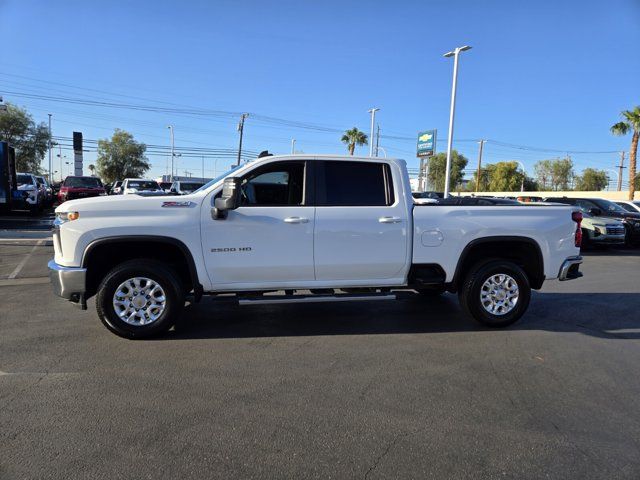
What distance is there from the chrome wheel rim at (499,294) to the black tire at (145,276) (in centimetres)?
A: 364

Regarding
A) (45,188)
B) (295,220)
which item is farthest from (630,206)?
(45,188)

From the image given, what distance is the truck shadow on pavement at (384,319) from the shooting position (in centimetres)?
571

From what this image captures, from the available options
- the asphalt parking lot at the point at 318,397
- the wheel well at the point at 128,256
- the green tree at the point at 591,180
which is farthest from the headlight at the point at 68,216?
the green tree at the point at 591,180

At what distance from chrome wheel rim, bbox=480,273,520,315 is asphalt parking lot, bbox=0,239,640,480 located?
0.30m

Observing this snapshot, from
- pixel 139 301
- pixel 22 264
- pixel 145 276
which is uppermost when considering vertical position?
pixel 145 276

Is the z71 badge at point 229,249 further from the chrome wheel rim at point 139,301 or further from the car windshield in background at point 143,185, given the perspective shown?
the car windshield in background at point 143,185

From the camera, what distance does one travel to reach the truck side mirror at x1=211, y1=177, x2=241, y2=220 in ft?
16.3

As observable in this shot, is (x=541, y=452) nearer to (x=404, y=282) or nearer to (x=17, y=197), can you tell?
(x=404, y=282)

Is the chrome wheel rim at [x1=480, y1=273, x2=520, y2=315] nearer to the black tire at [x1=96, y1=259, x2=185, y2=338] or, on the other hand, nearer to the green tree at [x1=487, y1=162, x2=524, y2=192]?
the black tire at [x1=96, y1=259, x2=185, y2=338]

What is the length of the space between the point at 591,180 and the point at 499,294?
4248 inches

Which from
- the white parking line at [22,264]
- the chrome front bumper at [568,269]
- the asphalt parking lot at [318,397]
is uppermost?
the chrome front bumper at [568,269]

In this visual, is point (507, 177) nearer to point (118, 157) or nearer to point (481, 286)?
point (118, 157)

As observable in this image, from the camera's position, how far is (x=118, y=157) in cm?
6625

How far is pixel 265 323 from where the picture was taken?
5.98 metres
